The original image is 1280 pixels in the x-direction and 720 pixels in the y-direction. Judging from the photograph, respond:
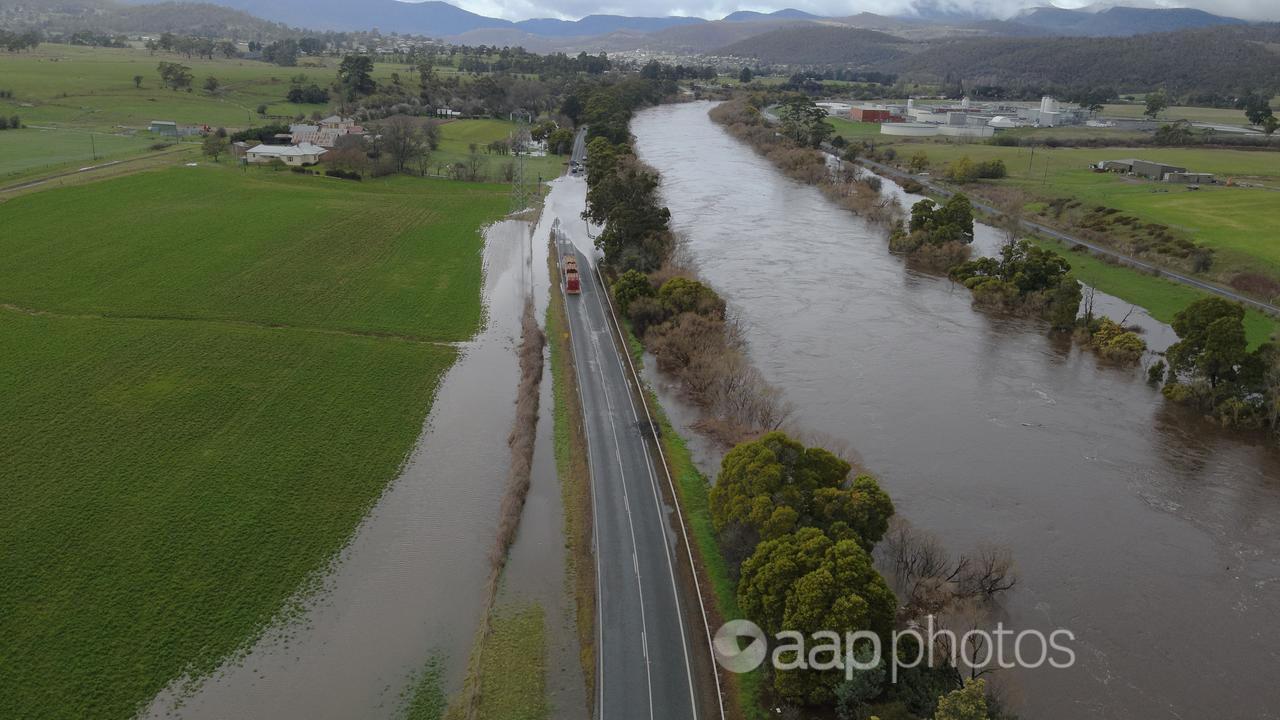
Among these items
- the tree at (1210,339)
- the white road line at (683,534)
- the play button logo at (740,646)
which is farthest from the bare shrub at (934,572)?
the tree at (1210,339)

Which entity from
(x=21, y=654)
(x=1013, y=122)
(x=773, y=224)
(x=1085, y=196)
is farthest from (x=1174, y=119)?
(x=21, y=654)

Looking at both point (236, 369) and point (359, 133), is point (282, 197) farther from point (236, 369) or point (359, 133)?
point (236, 369)

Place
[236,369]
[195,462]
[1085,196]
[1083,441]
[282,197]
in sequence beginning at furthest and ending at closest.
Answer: [1085,196]
[282,197]
[236,369]
[1083,441]
[195,462]

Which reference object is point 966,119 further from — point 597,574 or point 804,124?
point 597,574

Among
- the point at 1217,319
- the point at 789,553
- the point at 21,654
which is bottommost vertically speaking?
the point at 21,654

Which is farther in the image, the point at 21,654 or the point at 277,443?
the point at 277,443

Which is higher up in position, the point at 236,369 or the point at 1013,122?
the point at 1013,122

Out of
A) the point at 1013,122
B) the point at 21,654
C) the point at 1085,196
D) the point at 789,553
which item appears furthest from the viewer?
the point at 1013,122

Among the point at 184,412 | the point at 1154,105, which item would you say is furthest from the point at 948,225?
the point at 1154,105
